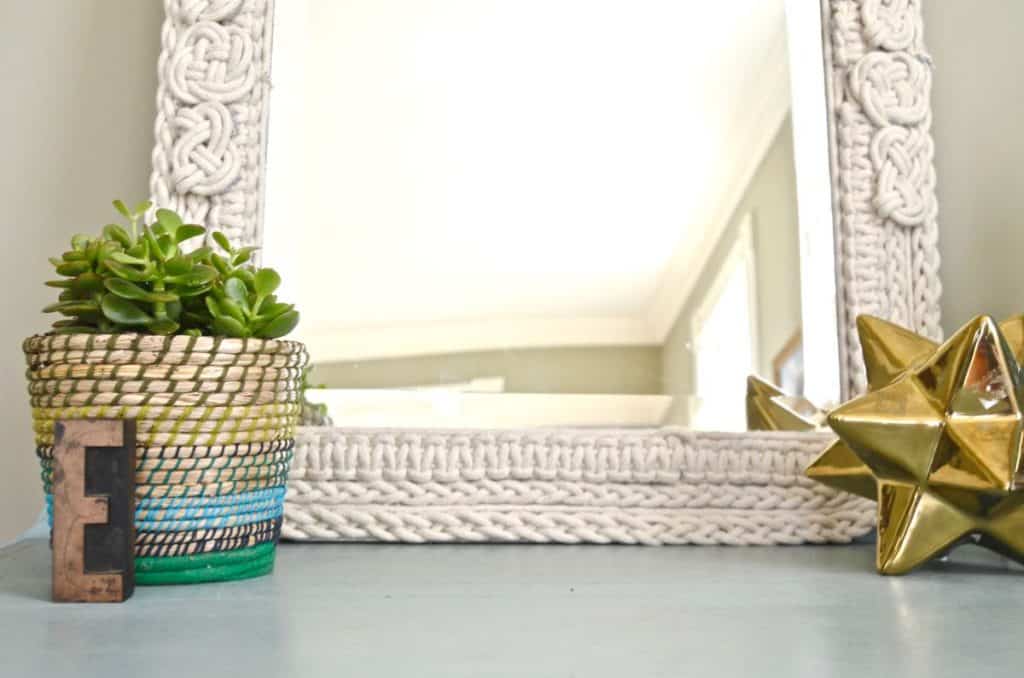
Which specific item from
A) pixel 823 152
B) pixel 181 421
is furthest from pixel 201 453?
pixel 823 152

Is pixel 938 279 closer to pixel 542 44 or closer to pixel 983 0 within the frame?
pixel 983 0

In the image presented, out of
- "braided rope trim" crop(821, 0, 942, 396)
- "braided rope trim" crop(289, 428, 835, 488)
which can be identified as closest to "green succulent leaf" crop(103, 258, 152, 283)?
"braided rope trim" crop(289, 428, 835, 488)

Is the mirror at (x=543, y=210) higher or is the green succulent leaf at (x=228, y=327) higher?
the mirror at (x=543, y=210)

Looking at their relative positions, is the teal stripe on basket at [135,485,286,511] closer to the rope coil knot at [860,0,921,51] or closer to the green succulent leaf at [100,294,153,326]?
the green succulent leaf at [100,294,153,326]

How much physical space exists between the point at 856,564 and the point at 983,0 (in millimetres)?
548

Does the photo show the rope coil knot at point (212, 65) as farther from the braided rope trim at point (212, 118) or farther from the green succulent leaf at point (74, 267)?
the green succulent leaf at point (74, 267)

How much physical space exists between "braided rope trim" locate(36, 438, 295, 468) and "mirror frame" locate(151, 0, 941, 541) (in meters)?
0.18

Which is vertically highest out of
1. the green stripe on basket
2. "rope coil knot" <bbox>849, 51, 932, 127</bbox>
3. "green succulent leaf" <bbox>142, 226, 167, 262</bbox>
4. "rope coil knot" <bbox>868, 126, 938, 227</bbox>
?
"rope coil knot" <bbox>849, 51, 932, 127</bbox>

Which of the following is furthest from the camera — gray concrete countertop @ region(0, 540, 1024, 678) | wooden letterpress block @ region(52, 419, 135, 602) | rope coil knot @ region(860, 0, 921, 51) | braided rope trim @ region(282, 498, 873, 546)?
rope coil knot @ region(860, 0, 921, 51)

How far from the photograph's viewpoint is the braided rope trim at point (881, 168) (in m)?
0.86

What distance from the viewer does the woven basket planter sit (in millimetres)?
577

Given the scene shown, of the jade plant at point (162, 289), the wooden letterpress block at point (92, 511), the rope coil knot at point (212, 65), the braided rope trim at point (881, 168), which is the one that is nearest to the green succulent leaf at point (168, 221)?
the jade plant at point (162, 289)

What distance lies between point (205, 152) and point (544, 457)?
1.25 ft

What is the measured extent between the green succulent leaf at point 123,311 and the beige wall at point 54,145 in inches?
14.4
